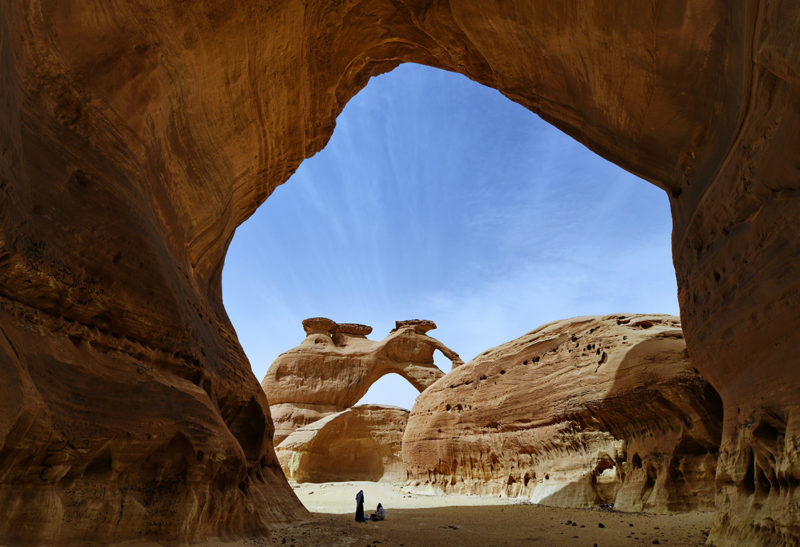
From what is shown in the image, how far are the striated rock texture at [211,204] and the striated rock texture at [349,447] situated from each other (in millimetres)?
18236

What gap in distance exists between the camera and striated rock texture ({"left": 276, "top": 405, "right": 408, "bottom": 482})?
83.9 ft

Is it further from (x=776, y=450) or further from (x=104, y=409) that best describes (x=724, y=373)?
(x=104, y=409)

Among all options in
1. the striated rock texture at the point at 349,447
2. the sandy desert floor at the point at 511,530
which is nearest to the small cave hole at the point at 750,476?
the sandy desert floor at the point at 511,530

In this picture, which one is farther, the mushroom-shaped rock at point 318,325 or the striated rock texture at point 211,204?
the mushroom-shaped rock at point 318,325

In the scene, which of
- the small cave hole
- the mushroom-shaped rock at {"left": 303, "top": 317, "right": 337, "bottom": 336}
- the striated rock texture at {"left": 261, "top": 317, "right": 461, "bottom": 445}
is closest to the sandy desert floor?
the small cave hole

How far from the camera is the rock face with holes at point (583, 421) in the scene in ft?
29.6

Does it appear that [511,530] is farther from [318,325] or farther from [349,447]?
[318,325]

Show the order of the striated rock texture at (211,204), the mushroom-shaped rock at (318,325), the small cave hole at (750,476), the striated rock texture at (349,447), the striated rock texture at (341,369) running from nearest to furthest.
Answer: the striated rock texture at (211,204), the small cave hole at (750,476), the striated rock texture at (349,447), the striated rock texture at (341,369), the mushroom-shaped rock at (318,325)

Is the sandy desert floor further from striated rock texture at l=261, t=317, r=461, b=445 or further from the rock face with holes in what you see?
striated rock texture at l=261, t=317, r=461, b=445

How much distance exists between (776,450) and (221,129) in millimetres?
8455

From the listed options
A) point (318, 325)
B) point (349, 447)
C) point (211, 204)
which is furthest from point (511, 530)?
point (318, 325)

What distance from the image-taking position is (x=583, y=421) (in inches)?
464

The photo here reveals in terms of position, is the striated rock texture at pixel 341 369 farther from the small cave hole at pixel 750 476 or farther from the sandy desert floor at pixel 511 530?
the small cave hole at pixel 750 476

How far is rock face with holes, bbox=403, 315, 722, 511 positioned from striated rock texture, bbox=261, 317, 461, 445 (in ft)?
55.2
